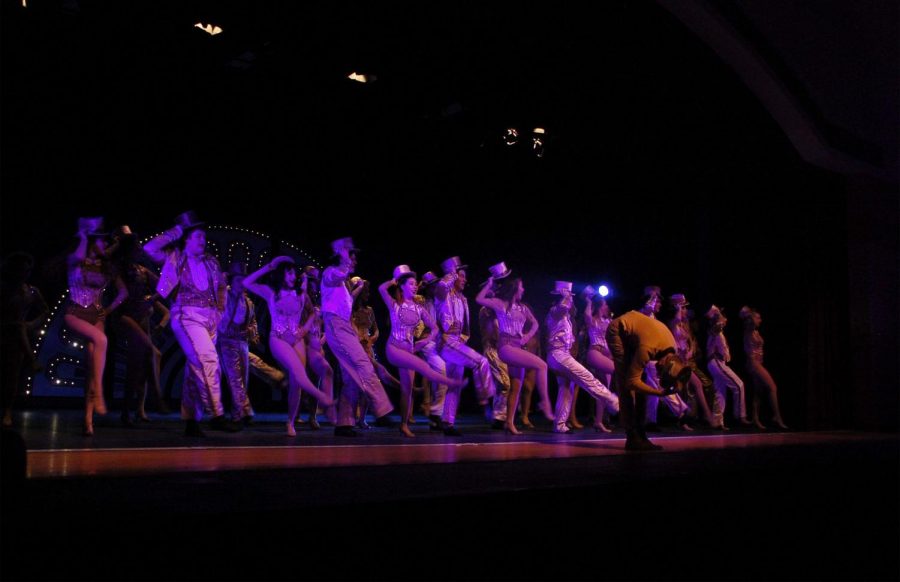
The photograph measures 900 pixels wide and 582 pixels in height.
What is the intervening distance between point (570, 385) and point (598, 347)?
871 mm

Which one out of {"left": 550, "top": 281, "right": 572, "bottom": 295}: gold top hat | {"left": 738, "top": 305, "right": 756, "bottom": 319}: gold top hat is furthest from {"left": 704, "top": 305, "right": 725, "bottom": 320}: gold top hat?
{"left": 550, "top": 281, "right": 572, "bottom": 295}: gold top hat

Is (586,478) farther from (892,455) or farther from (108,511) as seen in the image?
(892,455)

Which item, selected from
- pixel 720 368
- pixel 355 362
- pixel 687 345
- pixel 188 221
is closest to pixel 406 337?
pixel 355 362

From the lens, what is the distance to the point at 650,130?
1122 centimetres

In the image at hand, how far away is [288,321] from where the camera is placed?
893cm

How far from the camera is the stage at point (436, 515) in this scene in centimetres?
260

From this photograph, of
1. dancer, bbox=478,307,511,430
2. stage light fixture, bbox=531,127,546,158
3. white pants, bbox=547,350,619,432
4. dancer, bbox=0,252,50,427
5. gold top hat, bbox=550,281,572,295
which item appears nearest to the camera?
dancer, bbox=0,252,50,427

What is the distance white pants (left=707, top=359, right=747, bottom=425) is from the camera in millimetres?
12656

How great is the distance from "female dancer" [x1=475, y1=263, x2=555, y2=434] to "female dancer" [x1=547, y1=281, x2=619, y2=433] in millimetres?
282

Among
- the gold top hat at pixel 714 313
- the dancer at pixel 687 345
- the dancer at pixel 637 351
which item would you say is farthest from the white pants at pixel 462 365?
the gold top hat at pixel 714 313

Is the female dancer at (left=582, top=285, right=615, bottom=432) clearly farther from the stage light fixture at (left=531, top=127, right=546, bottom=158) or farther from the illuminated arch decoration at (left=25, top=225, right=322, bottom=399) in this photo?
the illuminated arch decoration at (left=25, top=225, right=322, bottom=399)

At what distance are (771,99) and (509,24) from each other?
4994 millimetres

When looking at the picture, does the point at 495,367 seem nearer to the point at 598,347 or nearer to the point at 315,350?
the point at 598,347

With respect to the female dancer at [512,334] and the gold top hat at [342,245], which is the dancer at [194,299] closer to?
the gold top hat at [342,245]
